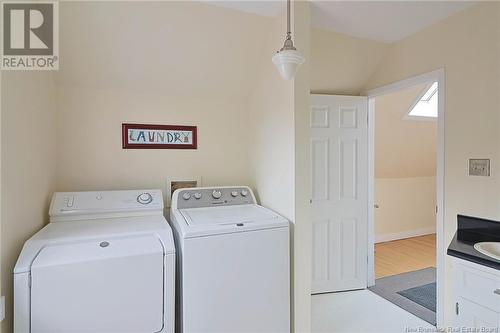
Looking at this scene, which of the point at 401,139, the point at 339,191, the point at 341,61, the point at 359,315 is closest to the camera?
the point at 359,315

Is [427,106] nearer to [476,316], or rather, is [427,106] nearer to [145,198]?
[476,316]

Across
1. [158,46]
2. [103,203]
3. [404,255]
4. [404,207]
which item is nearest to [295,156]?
[158,46]

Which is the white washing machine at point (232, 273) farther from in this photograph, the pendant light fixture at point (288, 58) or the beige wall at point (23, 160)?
the pendant light fixture at point (288, 58)

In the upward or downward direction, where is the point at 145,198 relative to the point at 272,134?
downward

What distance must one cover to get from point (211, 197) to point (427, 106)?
3.44 m

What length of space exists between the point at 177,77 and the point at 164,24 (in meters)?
0.41

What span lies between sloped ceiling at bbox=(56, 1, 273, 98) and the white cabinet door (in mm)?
2070

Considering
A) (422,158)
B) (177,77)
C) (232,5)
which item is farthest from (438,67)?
(422,158)

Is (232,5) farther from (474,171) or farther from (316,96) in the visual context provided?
(474,171)

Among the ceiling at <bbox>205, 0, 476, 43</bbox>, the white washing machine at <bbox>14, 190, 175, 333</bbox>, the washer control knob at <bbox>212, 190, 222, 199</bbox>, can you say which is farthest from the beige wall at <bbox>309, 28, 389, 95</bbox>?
the white washing machine at <bbox>14, 190, 175, 333</bbox>

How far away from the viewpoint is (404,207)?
14.9ft

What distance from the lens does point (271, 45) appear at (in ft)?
6.92

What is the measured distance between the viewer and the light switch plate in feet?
6.11

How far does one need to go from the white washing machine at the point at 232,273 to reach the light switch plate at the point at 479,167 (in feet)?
4.37
